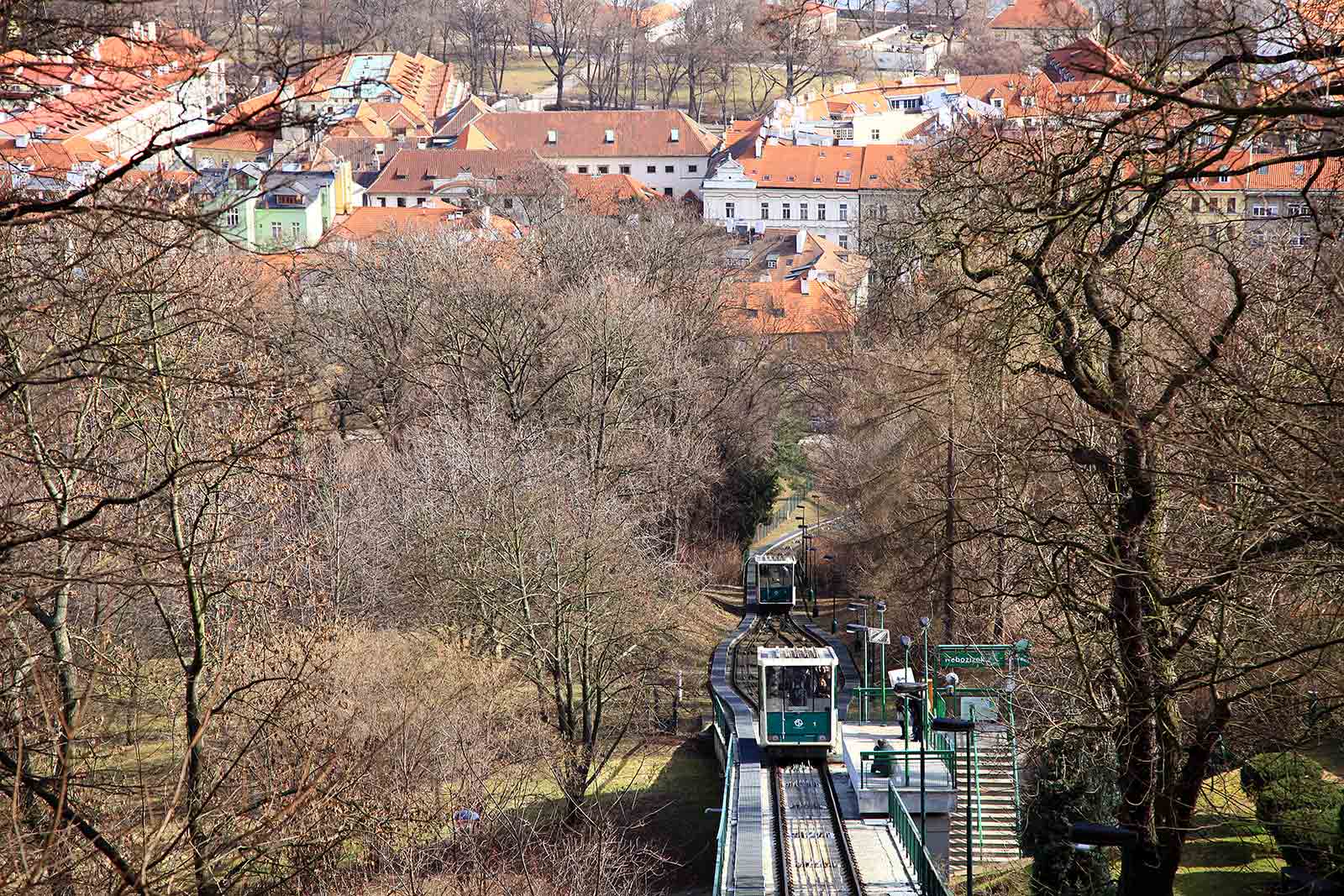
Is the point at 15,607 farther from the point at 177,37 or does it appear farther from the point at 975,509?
the point at 975,509

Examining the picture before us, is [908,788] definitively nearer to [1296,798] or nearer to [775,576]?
[1296,798]

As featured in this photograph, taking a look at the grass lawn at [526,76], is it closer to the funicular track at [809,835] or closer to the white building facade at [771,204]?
the white building facade at [771,204]

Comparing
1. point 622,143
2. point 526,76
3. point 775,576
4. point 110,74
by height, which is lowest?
point 775,576

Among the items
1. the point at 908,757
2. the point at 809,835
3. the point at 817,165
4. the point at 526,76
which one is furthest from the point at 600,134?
the point at 809,835

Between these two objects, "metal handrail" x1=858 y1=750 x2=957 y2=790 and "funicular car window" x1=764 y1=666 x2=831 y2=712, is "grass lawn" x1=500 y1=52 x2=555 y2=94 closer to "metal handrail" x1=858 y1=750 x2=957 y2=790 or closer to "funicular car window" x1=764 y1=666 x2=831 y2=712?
"funicular car window" x1=764 y1=666 x2=831 y2=712

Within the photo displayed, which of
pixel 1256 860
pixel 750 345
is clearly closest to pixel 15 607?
pixel 1256 860

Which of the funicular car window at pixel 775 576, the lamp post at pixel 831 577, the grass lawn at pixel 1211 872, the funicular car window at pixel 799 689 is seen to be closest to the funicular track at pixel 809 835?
the funicular car window at pixel 799 689
